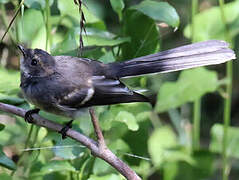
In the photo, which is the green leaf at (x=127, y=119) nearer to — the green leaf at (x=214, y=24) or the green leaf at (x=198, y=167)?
the green leaf at (x=214, y=24)

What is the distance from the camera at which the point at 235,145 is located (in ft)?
12.2

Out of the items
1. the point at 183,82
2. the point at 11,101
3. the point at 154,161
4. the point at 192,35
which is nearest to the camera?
the point at 11,101

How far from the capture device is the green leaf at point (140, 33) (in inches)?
119

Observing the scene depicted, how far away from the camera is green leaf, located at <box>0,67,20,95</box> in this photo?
277 cm

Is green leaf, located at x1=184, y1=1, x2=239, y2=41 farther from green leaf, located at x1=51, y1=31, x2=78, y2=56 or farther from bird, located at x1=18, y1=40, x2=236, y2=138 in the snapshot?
green leaf, located at x1=51, y1=31, x2=78, y2=56

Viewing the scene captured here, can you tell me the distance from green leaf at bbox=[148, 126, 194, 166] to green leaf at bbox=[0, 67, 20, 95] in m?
1.33

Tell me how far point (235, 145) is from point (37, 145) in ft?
4.95

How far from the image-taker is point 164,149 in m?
3.90

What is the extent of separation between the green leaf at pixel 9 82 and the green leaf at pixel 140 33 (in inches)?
26.7

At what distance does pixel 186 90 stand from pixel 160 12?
825mm

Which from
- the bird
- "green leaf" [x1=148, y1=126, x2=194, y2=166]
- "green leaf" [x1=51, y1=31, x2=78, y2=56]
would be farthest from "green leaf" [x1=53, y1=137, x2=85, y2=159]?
"green leaf" [x1=148, y1=126, x2=194, y2=166]

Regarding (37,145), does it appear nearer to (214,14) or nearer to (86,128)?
(86,128)

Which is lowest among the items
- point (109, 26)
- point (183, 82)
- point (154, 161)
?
point (154, 161)

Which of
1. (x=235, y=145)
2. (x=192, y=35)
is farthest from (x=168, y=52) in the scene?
(x=235, y=145)
